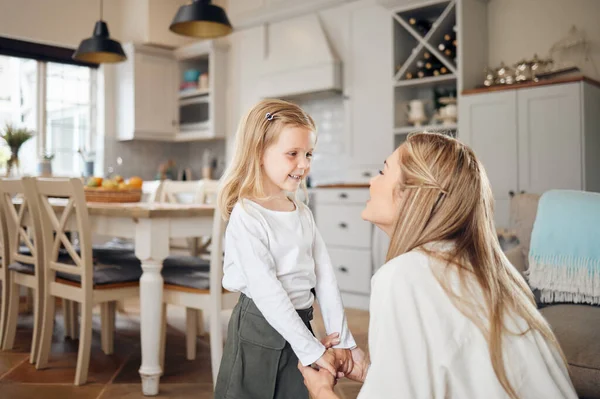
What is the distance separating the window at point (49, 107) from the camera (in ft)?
19.3

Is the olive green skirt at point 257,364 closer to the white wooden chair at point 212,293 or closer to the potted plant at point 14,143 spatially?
the white wooden chair at point 212,293

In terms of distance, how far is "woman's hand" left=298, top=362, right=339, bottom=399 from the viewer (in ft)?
3.91

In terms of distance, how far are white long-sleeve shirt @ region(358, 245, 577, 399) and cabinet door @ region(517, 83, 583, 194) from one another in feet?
10.2

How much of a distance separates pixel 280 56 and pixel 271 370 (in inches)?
174

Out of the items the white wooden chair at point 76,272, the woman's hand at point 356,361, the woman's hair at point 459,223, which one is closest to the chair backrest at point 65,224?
the white wooden chair at point 76,272

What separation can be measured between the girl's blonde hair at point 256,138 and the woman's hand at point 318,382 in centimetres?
43

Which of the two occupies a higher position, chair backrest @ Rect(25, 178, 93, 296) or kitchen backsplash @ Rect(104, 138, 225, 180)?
kitchen backsplash @ Rect(104, 138, 225, 180)

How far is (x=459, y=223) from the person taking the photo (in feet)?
3.23

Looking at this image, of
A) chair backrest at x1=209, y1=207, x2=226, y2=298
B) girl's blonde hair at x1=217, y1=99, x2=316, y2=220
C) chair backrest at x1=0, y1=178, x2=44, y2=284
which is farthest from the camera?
chair backrest at x1=0, y1=178, x2=44, y2=284

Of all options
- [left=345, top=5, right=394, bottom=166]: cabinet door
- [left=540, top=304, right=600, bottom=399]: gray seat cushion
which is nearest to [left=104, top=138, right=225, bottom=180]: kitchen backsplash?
[left=345, top=5, right=394, bottom=166]: cabinet door

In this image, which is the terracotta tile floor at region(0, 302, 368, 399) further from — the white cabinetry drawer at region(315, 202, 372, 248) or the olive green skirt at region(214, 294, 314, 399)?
the olive green skirt at region(214, 294, 314, 399)

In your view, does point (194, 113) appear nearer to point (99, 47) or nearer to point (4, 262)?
point (99, 47)

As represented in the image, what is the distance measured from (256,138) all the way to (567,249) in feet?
4.38

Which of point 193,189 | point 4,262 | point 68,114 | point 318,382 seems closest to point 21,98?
point 68,114
